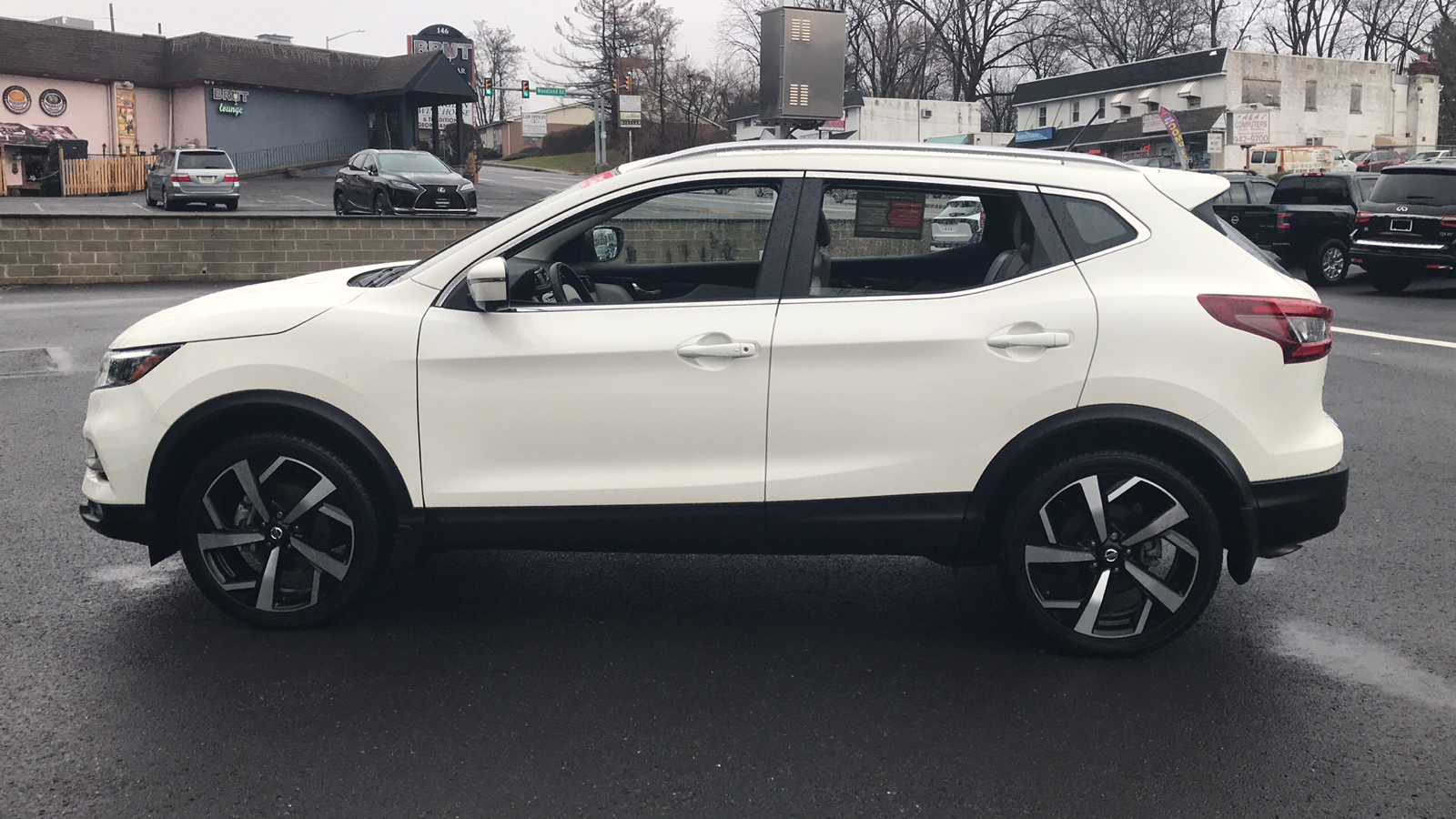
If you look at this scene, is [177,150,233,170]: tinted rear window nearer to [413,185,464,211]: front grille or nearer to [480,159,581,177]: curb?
[413,185,464,211]: front grille

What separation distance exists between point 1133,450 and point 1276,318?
2.02 feet

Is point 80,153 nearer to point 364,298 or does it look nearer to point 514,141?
point 364,298

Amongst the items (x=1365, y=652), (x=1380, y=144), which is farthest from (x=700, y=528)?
(x=1380, y=144)

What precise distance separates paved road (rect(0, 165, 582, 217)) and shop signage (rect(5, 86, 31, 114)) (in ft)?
18.6

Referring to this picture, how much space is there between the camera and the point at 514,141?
320ft

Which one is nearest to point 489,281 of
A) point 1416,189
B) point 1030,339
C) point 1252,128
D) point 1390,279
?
point 1030,339

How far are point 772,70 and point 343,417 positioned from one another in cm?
1681

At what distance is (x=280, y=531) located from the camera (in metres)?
4.27

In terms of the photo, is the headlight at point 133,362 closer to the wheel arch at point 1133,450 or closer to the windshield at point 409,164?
the wheel arch at point 1133,450

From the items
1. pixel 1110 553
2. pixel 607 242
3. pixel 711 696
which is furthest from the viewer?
pixel 607 242

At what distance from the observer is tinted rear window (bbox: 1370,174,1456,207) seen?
17109mm

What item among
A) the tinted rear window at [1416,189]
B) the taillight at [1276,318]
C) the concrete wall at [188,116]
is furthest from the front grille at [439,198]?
the taillight at [1276,318]

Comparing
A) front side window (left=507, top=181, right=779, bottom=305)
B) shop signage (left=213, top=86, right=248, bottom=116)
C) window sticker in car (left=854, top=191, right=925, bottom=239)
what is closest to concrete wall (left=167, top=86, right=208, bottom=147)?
shop signage (left=213, top=86, right=248, bottom=116)

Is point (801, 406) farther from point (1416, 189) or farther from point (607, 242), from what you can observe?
point (1416, 189)
